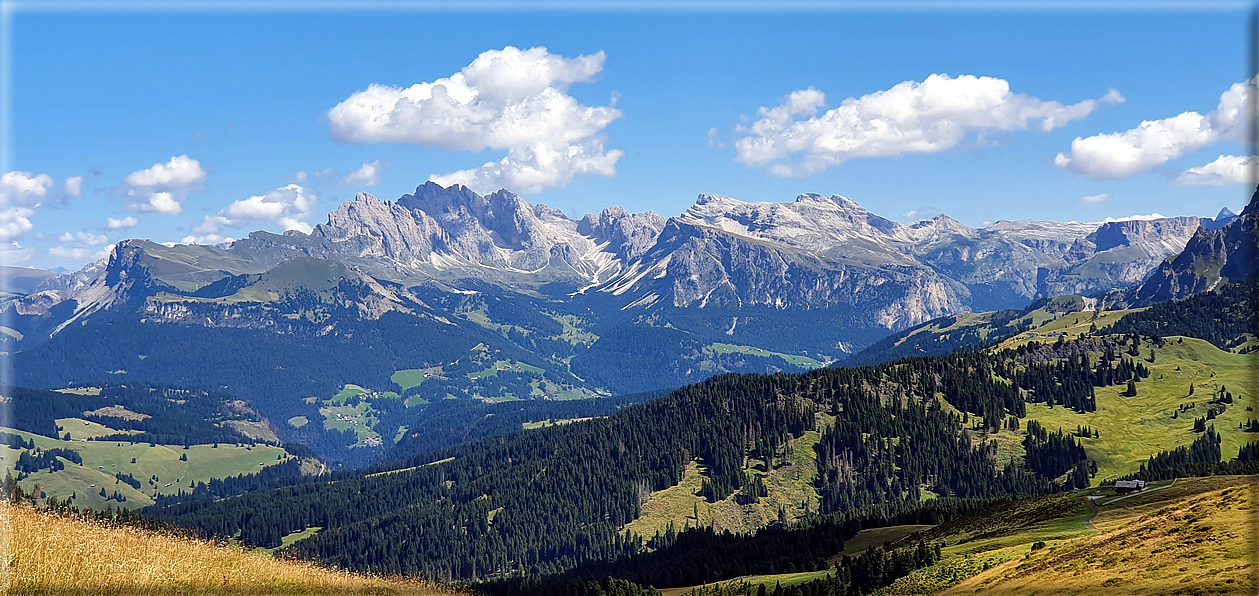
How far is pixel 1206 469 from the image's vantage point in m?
172

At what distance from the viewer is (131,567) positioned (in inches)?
1275

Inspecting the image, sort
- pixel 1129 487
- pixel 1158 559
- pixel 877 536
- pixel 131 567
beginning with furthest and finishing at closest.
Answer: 1. pixel 877 536
2. pixel 1129 487
3. pixel 1158 559
4. pixel 131 567

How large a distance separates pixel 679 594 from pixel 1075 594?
269 ft

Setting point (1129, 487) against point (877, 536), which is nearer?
point (1129, 487)

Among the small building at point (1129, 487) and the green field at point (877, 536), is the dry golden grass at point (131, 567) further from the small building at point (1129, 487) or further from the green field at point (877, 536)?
the green field at point (877, 536)

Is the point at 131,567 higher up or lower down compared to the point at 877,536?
higher up

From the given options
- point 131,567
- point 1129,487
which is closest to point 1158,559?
point 131,567

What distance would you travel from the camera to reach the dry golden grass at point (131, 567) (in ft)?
98.5

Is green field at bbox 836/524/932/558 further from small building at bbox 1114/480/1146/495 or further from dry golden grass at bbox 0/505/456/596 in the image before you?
dry golden grass at bbox 0/505/456/596

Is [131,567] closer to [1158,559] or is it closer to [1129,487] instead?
[1158,559]

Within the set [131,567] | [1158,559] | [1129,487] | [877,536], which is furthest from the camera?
[877,536]

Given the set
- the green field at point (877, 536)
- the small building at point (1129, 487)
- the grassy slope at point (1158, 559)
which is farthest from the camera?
the green field at point (877, 536)

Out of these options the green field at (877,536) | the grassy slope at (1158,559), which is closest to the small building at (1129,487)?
the green field at (877,536)

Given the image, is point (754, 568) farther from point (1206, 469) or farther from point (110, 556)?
point (110, 556)
